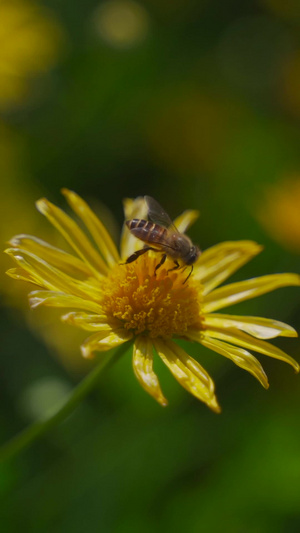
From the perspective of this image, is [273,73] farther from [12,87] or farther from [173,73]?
[12,87]

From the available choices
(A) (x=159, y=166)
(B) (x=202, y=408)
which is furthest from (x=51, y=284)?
(A) (x=159, y=166)

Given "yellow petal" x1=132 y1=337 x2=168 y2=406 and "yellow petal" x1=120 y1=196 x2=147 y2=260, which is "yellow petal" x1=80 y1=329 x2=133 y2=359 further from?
"yellow petal" x1=120 y1=196 x2=147 y2=260

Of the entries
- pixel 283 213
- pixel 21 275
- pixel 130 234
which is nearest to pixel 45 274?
pixel 21 275

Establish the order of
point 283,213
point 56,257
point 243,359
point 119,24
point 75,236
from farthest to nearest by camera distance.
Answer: point 119,24 → point 283,213 → point 75,236 → point 56,257 → point 243,359

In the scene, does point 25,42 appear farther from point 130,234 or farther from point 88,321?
point 88,321

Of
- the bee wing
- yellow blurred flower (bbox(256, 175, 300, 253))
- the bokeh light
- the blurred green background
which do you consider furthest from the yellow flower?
the bokeh light

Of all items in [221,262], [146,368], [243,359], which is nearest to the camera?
[146,368]
